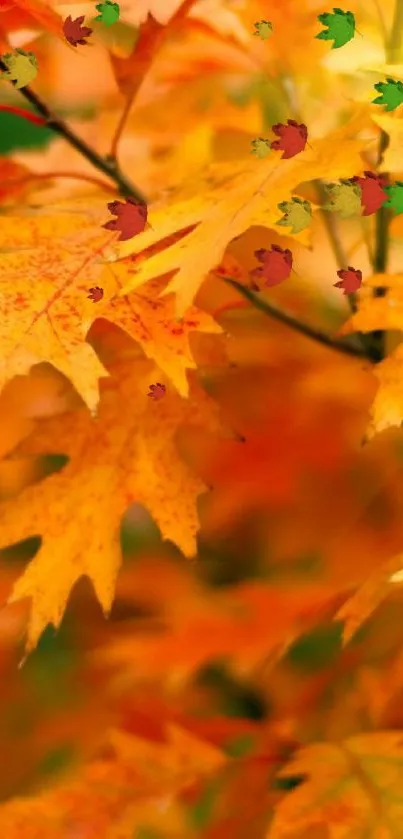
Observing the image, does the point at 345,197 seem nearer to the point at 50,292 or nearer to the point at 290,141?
the point at 290,141

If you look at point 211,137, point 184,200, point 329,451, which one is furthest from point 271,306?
point 211,137

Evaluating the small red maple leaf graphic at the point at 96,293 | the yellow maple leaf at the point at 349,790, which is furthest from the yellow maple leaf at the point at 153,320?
the yellow maple leaf at the point at 349,790

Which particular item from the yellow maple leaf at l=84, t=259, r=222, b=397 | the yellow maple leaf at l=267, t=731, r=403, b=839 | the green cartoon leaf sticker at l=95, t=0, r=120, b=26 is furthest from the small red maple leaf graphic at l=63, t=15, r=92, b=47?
the yellow maple leaf at l=267, t=731, r=403, b=839

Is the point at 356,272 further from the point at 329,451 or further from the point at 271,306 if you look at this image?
the point at 329,451

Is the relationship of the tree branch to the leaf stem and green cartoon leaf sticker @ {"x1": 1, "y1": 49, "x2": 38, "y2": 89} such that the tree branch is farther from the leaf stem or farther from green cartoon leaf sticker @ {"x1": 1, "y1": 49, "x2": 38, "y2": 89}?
the leaf stem

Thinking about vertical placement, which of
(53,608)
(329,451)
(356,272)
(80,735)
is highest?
(356,272)

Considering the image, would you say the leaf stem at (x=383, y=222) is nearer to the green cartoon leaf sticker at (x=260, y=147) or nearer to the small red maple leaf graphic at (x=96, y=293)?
the green cartoon leaf sticker at (x=260, y=147)
